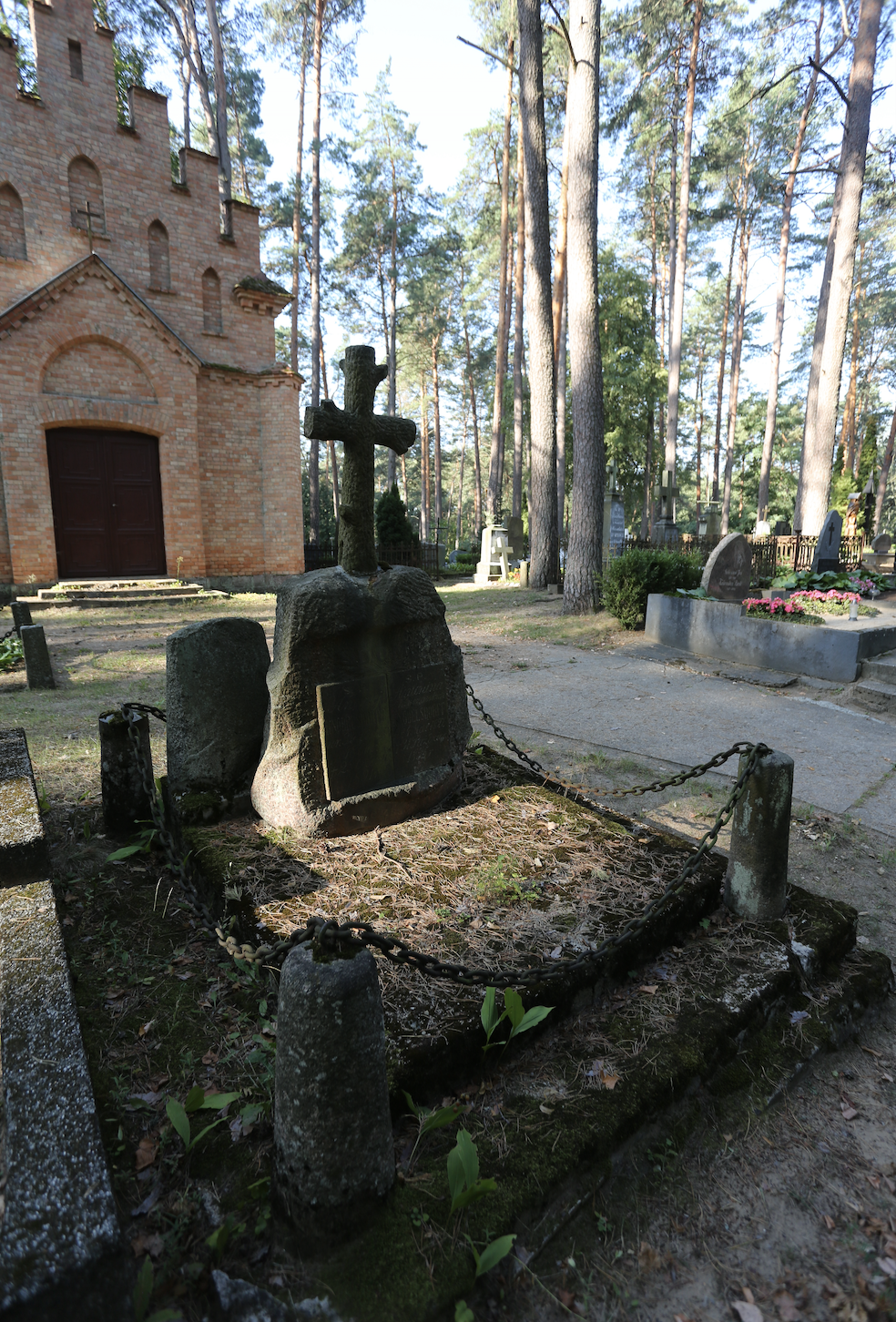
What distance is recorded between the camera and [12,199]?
43.7ft

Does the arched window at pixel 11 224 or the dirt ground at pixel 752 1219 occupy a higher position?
the arched window at pixel 11 224

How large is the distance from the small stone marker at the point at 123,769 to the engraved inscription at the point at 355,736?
104 cm

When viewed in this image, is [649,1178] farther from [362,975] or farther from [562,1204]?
[362,975]

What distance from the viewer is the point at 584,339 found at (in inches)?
460

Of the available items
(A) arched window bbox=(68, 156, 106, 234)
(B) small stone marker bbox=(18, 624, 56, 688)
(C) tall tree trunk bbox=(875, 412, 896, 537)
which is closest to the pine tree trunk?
(A) arched window bbox=(68, 156, 106, 234)

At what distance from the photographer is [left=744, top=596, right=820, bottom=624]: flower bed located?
8.70 meters

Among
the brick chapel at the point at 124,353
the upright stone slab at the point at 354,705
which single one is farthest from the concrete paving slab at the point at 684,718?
the brick chapel at the point at 124,353

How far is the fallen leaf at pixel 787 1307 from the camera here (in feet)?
5.09

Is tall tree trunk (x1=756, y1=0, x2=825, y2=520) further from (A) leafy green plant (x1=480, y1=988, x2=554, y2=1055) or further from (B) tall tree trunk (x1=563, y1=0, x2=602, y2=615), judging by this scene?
(A) leafy green plant (x1=480, y1=988, x2=554, y2=1055)

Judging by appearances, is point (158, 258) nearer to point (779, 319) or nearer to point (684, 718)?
point (684, 718)

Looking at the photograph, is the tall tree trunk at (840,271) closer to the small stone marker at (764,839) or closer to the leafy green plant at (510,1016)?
the small stone marker at (764,839)

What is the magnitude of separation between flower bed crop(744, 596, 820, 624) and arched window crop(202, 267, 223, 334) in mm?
13398

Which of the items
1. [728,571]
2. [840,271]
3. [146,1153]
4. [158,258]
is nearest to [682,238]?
[840,271]

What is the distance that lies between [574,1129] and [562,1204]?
0.16 metres
